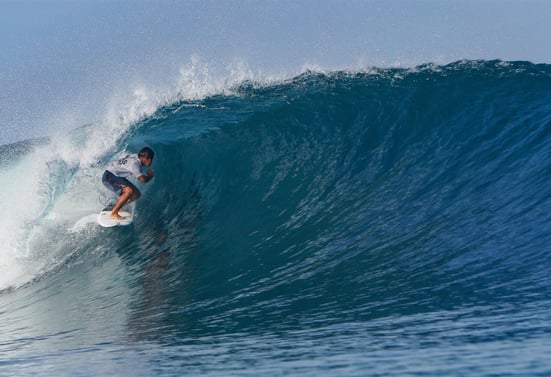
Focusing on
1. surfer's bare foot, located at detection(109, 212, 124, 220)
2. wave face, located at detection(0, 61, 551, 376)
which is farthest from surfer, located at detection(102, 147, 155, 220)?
wave face, located at detection(0, 61, 551, 376)

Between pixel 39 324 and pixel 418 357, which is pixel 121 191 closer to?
pixel 39 324

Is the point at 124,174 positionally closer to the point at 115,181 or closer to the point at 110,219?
the point at 115,181

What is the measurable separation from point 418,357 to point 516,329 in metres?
0.81

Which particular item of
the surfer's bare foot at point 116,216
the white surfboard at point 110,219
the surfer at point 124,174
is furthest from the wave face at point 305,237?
the surfer at point 124,174

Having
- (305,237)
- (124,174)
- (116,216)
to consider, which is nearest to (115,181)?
(124,174)

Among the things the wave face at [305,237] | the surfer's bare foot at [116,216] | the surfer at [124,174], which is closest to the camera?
the wave face at [305,237]

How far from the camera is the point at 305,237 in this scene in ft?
30.3

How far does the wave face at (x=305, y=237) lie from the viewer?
5.25 m

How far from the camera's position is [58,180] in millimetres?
12367

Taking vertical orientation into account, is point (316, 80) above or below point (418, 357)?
above

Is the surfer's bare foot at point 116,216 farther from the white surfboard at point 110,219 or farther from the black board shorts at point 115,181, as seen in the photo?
the black board shorts at point 115,181

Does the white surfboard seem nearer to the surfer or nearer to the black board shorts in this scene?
the surfer

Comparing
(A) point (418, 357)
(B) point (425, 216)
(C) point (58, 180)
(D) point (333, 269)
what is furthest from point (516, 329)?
(C) point (58, 180)

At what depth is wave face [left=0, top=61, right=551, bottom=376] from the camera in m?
5.25
